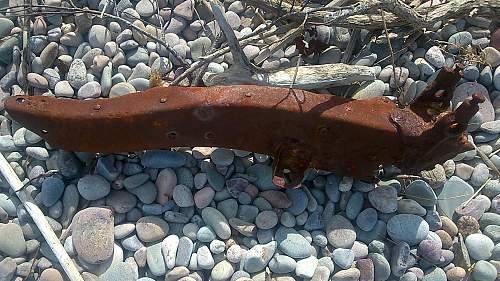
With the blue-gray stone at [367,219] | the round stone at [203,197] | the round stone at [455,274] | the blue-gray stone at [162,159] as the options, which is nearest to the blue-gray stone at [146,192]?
the blue-gray stone at [162,159]

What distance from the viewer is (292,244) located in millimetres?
2779

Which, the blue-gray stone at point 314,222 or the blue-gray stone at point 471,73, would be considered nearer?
the blue-gray stone at point 314,222

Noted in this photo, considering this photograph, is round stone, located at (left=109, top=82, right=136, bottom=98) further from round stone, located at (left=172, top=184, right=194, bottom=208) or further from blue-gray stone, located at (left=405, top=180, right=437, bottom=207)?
blue-gray stone, located at (left=405, top=180, right=437, bottom=207)

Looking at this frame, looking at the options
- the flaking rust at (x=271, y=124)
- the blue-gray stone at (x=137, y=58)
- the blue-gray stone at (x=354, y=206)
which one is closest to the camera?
the flaking rust at (x=271, y=124)

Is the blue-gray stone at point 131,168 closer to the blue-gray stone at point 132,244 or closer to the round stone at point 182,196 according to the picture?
the round stone at point 182,196

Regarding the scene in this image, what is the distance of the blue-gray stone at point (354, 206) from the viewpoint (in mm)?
2889

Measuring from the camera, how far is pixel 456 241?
2.90 metres

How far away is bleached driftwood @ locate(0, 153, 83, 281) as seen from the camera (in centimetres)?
268

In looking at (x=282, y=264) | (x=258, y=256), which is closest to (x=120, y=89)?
(x=258, y=256)

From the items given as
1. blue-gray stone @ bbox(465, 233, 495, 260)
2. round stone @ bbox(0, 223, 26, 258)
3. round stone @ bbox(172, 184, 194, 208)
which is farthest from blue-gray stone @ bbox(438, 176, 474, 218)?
round stone @ bbox(0, 223, 26, 258)

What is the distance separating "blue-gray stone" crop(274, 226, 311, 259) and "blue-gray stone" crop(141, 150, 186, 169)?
64 centimetres

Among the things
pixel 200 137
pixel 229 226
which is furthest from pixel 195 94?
pixel 229 226

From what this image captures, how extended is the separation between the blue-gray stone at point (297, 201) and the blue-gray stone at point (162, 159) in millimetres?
597

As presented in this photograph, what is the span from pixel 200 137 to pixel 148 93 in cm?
33
